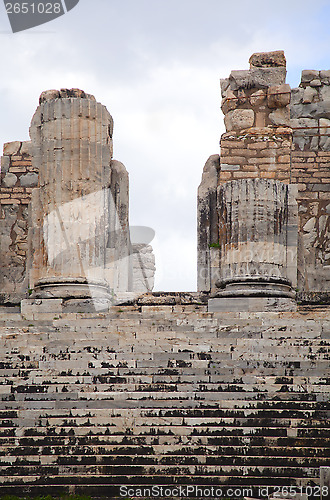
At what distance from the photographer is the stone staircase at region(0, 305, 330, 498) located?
20.4 ft

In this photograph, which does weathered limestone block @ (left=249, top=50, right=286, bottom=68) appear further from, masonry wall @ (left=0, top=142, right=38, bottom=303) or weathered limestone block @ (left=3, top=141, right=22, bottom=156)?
weathered limestone block @ (left=3, top=141, right=22, bottom=156)

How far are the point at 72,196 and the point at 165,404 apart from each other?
4379 mm

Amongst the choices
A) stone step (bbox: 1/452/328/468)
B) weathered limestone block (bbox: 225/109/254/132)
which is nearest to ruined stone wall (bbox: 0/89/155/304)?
weathered limestone block (bbox: 225/109/254/132)

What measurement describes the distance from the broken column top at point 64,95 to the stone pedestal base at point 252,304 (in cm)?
353

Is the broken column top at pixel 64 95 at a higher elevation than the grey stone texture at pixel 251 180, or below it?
higher

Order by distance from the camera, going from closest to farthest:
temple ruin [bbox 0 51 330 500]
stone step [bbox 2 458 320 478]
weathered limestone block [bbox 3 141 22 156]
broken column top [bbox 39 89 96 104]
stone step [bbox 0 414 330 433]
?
stone step [bbox 2 458 320 478] → temple ruin [bbox 0 51 330 500] → stone step [bbox 0 414 330 433] → broken column top [bbox 39 89 96 104] → weathered limestone block [bbox 3 141 22 156]

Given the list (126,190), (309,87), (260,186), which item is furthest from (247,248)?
(309,87)

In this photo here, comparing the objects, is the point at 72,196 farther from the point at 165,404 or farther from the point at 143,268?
the point at 143,268

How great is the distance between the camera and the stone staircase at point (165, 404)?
623cm

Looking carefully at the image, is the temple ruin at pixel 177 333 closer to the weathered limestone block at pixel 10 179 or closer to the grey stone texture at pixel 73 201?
the grey stone texture at pixel 73 201

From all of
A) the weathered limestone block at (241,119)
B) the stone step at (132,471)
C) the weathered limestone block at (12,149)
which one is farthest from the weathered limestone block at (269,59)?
the stone step at (132,471)

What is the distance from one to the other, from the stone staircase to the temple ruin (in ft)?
0.05

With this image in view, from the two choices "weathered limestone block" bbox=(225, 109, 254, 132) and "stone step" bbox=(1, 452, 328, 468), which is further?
"weathered limestone block" bbox=(225, 109, 254, 132)

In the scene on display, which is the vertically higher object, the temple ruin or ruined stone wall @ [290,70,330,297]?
ruined stone wall @ [290,70,330,297]
